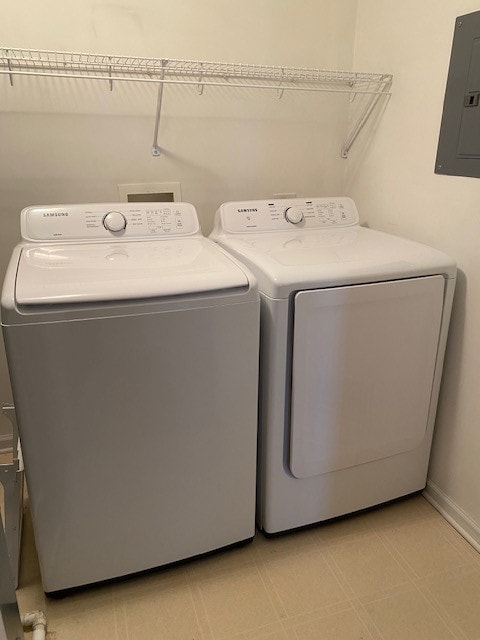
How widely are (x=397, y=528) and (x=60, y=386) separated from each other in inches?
48.9

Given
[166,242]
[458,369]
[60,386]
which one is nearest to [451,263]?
[458,369]

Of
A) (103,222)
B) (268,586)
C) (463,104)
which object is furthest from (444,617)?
(103,222)

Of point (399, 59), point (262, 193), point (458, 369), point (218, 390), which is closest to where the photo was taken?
point (218, 390)

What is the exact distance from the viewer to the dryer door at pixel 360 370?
4.42 feet

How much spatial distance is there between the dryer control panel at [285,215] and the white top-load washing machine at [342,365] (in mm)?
16

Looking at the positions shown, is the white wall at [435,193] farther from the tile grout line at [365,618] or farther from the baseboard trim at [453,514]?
the tile grout line at [365,618]

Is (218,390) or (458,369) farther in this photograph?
(458,369)

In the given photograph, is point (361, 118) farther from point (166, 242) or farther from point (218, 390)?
point (218, 390)

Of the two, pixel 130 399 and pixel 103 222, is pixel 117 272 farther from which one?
pixel 103 222

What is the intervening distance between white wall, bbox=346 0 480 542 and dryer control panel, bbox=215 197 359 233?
16 centimetres

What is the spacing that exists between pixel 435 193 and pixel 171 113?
1018mm

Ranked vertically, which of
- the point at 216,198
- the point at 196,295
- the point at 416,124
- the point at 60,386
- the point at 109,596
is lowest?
the point at 109,596

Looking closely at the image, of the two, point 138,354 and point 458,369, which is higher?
point 138,354

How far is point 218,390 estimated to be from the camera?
4.27 feet
